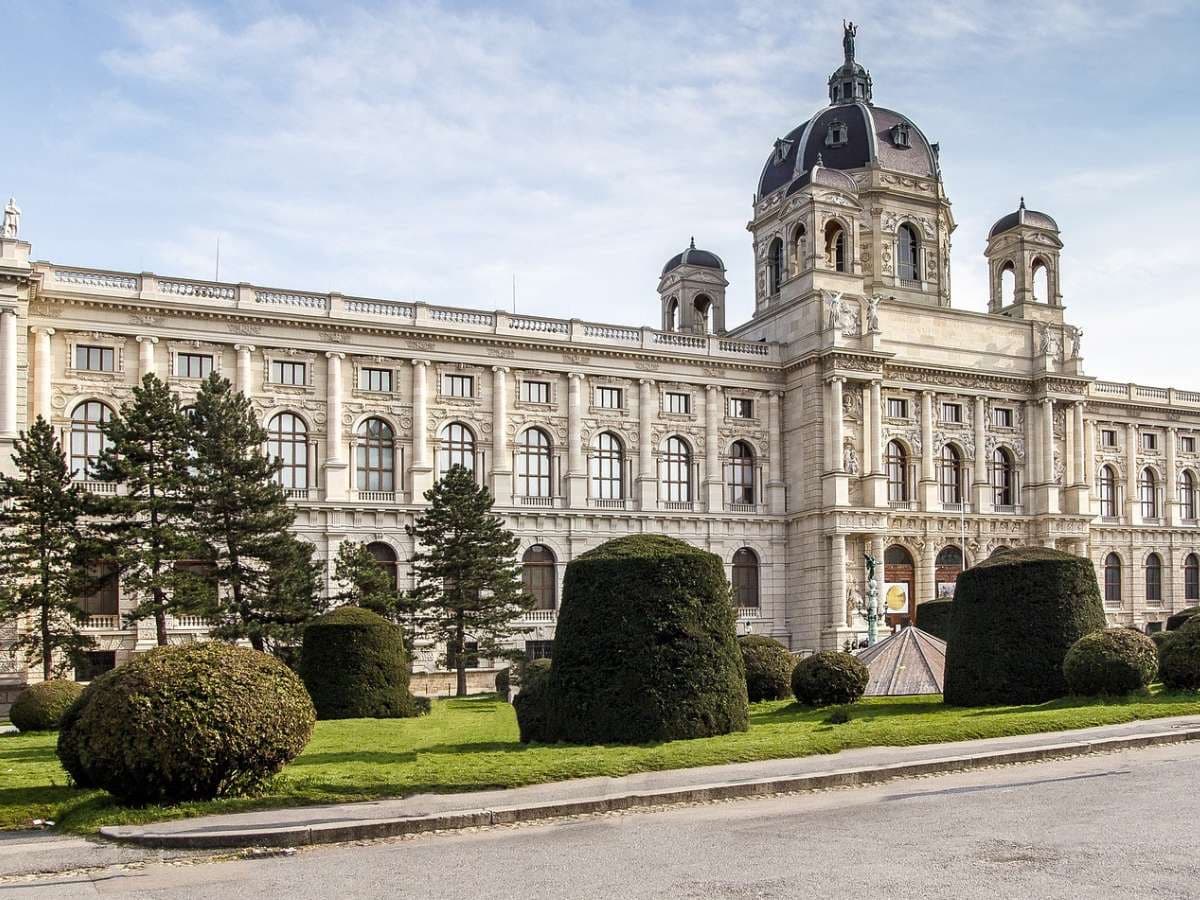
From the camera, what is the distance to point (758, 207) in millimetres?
80375

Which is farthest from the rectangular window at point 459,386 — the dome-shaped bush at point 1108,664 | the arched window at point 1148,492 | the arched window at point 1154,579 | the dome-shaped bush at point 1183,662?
the arched window at point 1154,579

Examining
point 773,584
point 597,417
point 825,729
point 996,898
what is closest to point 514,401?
point 597,417

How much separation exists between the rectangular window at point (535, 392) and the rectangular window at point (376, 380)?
269 inches

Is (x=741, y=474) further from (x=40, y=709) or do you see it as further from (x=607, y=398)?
(x=40, y=709)

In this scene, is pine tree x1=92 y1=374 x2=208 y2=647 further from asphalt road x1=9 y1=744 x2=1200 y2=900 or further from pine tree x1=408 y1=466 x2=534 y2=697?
asphalt road x1=9 y1=744 x2=1200 y2=900

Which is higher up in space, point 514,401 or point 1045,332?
point 1045,332

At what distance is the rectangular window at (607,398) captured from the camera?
213 feet

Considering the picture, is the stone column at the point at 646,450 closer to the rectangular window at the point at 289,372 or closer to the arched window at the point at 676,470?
the arched window at the point at 676,470

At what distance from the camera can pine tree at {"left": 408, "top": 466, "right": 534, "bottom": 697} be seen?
4934 cm

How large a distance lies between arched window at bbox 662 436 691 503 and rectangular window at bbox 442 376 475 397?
35.6ft

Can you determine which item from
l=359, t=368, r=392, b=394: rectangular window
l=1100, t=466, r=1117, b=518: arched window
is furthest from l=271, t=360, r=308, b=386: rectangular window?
l=1100, t=466, r=1117, b=518: arched window

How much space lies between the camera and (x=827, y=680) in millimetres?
32531

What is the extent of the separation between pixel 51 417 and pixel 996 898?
48.2 metres

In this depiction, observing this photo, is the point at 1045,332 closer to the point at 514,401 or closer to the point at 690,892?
the point at 514,401
